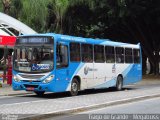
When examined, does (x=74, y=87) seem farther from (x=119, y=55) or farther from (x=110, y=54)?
(x=119, y=55)

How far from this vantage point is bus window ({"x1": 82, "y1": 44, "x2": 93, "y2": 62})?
23.7 meters

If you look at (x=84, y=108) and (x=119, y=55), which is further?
(x=119, y=55)

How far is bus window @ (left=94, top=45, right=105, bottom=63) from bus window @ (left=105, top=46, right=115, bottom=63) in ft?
1.60

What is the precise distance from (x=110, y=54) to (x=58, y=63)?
232 inches

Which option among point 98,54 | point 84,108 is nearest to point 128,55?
point 98,54

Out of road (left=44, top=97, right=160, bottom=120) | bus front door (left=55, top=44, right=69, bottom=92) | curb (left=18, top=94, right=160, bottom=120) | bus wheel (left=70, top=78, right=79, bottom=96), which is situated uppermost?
bus front door (left=55, top=44, right=69, bottom=92)

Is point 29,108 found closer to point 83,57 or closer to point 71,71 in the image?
point 71,71

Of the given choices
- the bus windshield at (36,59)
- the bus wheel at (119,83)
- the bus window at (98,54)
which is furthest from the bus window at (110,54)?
the bus windshield at (36,59)

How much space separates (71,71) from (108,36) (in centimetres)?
2991

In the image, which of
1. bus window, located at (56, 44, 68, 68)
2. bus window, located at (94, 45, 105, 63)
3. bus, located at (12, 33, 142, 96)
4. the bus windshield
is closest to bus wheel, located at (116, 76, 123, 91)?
bus, located at (12, 33, 142, 96)

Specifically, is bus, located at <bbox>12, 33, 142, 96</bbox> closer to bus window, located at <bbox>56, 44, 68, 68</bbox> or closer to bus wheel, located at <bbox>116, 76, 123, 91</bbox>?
bus window, located at <bbox>56, 44, 68, 68</bbox>

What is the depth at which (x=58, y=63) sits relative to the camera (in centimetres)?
2131

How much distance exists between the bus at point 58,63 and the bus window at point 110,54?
55mm

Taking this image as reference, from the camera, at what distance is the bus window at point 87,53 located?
23658mm
